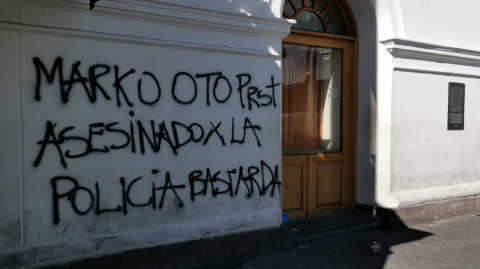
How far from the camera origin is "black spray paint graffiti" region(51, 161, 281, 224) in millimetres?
4109

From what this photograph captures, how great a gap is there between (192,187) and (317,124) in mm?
2665

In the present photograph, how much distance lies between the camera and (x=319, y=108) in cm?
676

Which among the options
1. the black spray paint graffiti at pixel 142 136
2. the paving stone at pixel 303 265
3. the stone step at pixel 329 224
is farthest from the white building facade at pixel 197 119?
the paving stone at pixel 303 265

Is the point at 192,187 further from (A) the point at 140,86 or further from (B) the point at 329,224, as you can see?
(B) the point at 329,224

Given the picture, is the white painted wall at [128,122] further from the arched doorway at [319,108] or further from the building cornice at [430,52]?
the building cornice at [430,52]

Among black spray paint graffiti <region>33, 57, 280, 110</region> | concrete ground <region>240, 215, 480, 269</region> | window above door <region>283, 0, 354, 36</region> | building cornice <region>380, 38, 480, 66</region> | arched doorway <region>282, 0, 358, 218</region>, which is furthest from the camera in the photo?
building cornice <region>380, 38, 480, 66</region>

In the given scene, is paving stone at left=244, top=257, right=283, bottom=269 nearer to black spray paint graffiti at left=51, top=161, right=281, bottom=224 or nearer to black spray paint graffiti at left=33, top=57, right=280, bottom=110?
black spray paint graffiti at left=51, top=161, right=281, bottom=224

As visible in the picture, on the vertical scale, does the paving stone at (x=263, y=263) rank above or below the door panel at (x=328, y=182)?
below

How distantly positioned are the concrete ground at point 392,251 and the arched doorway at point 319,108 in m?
0.76

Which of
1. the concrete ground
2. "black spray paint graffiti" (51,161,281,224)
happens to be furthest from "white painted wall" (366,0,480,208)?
"black spray paint graffiti" (51,161,281,224)

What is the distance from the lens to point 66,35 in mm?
4039

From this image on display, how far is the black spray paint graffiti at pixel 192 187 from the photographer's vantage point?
4109mm

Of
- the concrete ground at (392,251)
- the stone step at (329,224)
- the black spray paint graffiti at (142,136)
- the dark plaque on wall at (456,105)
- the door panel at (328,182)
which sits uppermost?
the dark plaque on wall at (456,105)

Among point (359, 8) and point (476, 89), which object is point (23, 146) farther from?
point (476, 89)
